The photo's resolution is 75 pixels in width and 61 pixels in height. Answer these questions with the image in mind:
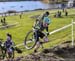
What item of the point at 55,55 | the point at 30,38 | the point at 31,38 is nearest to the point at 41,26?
the point at 31,38

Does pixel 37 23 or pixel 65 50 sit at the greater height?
pixel 37 23

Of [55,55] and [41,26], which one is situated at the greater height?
[41,26]

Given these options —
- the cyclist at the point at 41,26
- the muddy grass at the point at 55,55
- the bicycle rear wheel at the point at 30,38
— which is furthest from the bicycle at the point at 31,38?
the muddy grass at the point at 55,55

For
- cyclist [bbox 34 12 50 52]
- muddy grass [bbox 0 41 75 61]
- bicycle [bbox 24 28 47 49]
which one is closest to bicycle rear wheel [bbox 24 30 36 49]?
bicycle [bbox 24 28 47 49]

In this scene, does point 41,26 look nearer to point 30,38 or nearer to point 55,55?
point 30,38

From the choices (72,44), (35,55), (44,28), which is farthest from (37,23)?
(72,44)

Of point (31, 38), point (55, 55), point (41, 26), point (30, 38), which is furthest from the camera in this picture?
point (30, 38)

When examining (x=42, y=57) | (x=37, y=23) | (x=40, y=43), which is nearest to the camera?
(x=42, y=57)

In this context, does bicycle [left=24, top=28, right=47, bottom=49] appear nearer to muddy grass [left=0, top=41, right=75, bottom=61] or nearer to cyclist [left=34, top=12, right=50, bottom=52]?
cyclist [left=34, top=12, right=50, bottom=52]

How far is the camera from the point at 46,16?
47.5 ft

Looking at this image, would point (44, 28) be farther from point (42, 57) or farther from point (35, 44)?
point (42, 57)

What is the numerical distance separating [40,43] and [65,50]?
1.39m

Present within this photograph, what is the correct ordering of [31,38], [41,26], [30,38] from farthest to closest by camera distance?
[30,38] < [31,38] < [41,26]

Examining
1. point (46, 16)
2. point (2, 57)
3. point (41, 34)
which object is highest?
point (46, 16)
